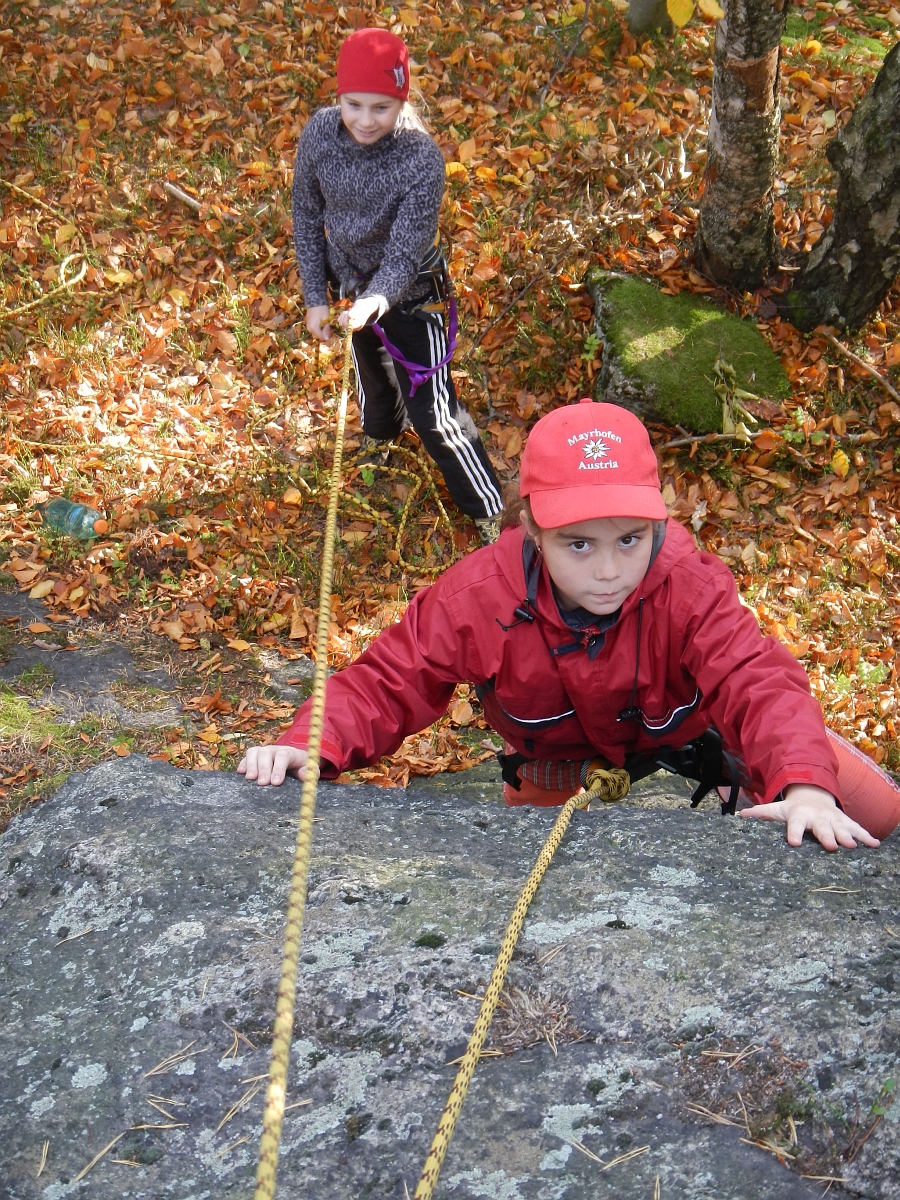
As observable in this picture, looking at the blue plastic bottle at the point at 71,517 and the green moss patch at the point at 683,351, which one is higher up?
the green moss patch at the point at 683,351

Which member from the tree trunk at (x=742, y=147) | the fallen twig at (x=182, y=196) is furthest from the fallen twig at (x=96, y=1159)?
the fallen twig at (x=182, y=196)

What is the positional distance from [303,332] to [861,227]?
3.67 m

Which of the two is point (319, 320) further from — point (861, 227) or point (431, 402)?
point (861, 227)

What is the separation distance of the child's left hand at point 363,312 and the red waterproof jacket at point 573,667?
165 centimetres

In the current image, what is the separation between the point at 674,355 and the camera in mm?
5727

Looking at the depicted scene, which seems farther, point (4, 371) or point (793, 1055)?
point (4, 371)

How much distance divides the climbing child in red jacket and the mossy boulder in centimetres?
296

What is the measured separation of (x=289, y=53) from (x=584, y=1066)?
27.8 feet

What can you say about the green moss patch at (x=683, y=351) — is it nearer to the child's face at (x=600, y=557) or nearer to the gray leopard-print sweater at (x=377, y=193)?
the gray leopard-print sweater at (x=377, y=193)

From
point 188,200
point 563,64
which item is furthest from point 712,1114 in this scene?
point 563,64

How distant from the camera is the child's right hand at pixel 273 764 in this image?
2537mm

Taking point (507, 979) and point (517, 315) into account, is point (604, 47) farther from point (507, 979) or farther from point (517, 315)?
point (507, 979)


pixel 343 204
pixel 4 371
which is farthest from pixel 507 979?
pixel 4 371

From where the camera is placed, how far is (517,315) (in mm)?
6398
